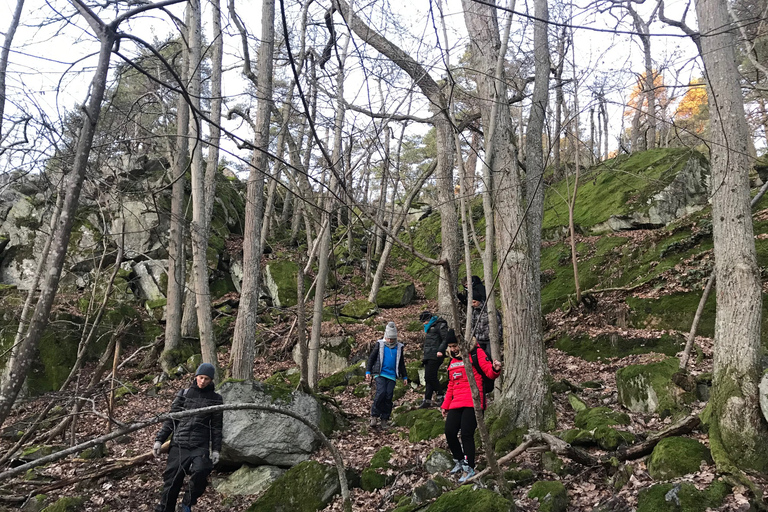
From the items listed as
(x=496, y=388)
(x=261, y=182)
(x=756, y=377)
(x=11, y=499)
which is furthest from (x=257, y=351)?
(x=756, y=377)

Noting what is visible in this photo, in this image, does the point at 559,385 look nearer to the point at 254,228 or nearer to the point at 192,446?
the point at 192,446

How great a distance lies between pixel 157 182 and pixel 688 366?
17.2 metres

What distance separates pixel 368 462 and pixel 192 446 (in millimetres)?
2280

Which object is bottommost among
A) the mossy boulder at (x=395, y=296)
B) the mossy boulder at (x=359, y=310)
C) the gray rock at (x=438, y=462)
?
the gray rock at (x=438, y=462)

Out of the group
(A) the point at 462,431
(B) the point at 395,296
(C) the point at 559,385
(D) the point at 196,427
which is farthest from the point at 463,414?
(B) the point at 395,296

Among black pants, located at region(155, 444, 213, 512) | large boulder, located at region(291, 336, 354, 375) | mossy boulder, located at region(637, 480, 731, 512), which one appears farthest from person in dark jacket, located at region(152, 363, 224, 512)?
large boulder, located at region(291, 336, 354, 375)

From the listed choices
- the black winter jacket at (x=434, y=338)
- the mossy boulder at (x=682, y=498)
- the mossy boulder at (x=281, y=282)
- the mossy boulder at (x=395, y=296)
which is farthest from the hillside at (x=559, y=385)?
the black winter jacket at (x=434, y=338)

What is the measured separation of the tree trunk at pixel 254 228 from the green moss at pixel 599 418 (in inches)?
215

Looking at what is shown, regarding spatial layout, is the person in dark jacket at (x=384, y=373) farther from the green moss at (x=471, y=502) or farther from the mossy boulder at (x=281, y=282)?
the mossy boulder at (x=281, y=282)

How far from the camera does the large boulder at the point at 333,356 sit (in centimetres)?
1109

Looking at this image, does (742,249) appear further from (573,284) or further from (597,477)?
(573,284)

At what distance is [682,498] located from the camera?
3469 millimetres

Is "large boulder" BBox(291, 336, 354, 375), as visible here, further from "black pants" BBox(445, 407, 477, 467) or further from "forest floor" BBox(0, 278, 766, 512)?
"black pants" BBox(445, 407, 477, 467)

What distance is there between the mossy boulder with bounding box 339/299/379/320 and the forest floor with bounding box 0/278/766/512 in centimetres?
461
